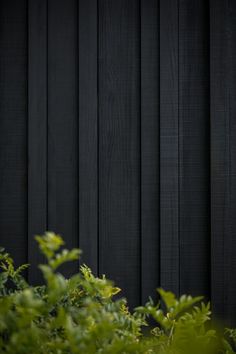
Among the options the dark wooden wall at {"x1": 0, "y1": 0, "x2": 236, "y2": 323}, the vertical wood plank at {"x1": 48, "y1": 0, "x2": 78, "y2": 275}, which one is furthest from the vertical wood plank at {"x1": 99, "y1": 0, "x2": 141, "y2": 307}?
the vertical wood plank at {"x1": 48, "y1": 0, "x2": 78, "y2": 275}

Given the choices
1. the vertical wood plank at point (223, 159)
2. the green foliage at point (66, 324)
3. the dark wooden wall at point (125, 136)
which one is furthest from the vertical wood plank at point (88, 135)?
the green foliage at point (66, 324)

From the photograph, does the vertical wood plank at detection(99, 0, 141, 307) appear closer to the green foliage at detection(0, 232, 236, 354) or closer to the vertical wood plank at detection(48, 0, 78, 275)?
the vertical wood plank at detection(48, 0, 78, 275)

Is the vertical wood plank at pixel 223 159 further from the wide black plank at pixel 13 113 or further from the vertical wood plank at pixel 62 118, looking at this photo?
the wide black plank at pixel 13 113

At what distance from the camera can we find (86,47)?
88.4 inches

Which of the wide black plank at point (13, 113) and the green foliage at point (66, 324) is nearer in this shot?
the green foliage at point (66, 324)

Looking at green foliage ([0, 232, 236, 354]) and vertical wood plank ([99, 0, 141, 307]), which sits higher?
vertical wood plank ([99, 0, 141, 307])

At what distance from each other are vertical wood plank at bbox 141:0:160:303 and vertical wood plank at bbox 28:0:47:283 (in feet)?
1.28

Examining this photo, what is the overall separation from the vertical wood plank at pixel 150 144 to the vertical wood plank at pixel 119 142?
3 cm

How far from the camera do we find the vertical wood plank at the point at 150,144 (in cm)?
225

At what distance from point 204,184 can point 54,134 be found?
0.62 metres

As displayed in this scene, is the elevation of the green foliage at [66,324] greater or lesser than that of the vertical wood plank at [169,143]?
lesser

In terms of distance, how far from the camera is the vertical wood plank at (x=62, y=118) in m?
2.25

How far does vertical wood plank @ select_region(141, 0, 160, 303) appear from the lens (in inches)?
88.7

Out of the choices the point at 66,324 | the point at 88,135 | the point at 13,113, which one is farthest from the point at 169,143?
the point at 66,324
